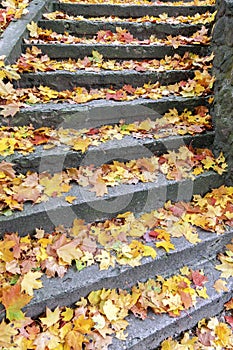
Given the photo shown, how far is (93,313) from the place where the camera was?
200cm

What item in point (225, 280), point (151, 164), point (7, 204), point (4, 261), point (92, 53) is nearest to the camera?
point (4, 261)

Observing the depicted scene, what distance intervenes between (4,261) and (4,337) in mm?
458

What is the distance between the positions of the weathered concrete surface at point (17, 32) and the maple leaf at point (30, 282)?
6.85 ft

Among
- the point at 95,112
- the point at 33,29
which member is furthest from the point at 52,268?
the point at 33,29

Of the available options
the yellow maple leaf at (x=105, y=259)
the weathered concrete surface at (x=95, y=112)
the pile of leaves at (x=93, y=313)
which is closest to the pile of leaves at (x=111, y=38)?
the weathered concrete surface at (x=95, y=112)

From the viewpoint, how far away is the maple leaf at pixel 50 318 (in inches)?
74.6

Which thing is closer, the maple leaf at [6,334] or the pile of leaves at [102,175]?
the maple leaf at [6,334]

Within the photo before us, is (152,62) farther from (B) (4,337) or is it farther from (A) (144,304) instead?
(B) (4,337)

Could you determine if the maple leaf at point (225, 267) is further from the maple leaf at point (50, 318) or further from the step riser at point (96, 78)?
the step riser at point (96, 78)

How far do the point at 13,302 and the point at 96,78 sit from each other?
7.48ft

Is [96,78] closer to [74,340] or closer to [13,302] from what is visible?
[13,302]

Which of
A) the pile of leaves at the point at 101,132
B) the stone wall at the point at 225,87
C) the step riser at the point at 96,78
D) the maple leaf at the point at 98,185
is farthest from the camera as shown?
the step riser at the point at 96,78

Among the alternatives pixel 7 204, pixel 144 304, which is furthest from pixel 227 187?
pixel 7 204

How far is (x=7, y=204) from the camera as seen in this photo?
87.2 inches
